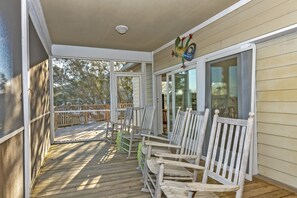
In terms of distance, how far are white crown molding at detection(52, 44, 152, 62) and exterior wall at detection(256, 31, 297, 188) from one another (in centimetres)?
368

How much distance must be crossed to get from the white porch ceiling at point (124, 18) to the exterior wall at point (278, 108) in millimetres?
1026

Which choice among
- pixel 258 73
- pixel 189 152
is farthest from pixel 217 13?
pixel 189 152

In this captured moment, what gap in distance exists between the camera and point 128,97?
577 cm

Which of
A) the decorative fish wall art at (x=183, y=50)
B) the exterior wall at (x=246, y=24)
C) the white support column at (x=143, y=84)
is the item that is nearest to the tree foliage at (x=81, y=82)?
the white support column at (x=143, y=84)

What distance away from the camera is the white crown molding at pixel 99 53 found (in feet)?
16.7

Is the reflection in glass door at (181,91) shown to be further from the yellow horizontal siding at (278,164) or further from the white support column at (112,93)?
the yellow horizontal siding at (278,164)

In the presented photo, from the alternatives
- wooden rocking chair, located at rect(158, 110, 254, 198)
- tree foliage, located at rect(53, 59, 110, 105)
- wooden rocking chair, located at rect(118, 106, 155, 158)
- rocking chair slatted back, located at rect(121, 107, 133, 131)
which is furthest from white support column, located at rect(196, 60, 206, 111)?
tree foliage, located at rect(53, 59, 110, 105)

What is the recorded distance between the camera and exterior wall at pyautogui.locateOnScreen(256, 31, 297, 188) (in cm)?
236

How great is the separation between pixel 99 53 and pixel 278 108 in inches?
173

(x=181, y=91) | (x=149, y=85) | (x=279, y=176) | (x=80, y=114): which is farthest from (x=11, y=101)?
(x=149, y=85)

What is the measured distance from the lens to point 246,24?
9.25 ft

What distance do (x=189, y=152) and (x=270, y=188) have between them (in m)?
1.15

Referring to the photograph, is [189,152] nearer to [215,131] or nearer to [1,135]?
[215,131]

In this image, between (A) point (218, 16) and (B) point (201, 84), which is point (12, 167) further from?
(A) point (218, 16)
